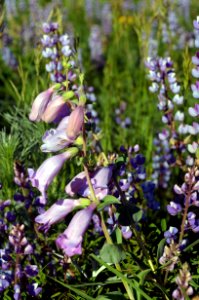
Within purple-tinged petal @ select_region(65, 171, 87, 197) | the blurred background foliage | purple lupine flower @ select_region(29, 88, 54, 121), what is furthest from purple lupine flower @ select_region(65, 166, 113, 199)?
the blurred background foliage

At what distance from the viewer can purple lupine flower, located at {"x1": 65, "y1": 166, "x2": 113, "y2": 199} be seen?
134 centimetres

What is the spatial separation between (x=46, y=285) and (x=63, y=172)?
55 centimetres

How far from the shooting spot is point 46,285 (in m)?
1.84

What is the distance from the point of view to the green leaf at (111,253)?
133cm

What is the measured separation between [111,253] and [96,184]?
0.18 meters

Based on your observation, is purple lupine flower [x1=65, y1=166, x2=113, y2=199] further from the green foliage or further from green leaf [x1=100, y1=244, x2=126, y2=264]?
the green foliage

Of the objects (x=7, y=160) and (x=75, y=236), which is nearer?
(x=75, y=236)

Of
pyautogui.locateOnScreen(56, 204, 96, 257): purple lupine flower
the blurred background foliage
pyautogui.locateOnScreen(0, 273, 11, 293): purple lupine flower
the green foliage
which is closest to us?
pyautogui.locateOnScreen(56, 204, 96, 257): purple lupine flower

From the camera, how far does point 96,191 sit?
1.38 m

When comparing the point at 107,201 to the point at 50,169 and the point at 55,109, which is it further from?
the point at 55,109

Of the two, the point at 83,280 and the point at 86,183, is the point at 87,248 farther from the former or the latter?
the point at 86,183

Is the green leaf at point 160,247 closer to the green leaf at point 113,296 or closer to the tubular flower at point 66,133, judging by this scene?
the green leaf at point 113,296

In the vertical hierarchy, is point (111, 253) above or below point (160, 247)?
above

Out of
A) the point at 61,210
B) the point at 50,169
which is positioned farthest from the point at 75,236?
the point at 50,169
